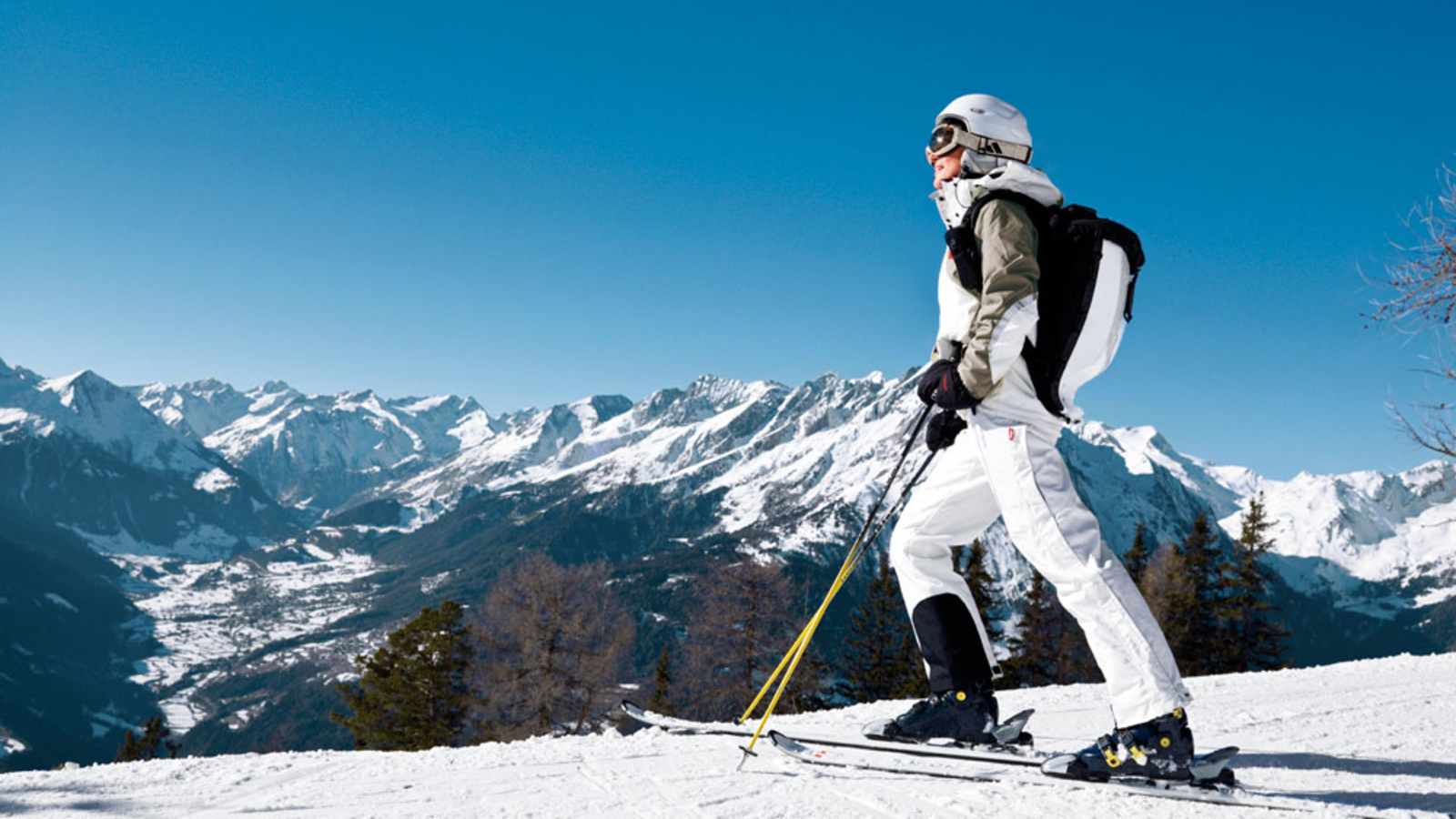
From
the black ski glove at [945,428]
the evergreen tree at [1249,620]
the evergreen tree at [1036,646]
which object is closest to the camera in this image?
the black ski glove at [945,428]

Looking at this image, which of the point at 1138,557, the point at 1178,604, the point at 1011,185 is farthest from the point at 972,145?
the point at 1138,557

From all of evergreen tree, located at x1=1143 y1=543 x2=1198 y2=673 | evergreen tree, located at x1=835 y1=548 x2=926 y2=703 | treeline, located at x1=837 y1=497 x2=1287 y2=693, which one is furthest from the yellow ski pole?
evergreen tree, located at x1=1143 y1=543 x2=1198 y2=673

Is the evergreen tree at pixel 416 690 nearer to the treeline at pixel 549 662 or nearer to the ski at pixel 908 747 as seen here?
the treeline at pixel 549 662

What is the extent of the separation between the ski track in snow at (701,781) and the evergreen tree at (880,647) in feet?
83.1

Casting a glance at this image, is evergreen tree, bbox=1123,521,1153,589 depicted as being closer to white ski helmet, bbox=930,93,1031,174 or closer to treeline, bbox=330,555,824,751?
treeline, bbox=330,555,824,751

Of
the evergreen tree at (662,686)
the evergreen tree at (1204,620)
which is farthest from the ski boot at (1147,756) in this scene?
the evergreen tree at (1204,620)

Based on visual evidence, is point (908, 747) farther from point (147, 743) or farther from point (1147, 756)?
point (147, 743)

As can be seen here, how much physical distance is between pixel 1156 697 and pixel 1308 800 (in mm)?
688

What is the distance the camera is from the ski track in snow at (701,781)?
339cm

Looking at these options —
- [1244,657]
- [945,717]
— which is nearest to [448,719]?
[945,717]

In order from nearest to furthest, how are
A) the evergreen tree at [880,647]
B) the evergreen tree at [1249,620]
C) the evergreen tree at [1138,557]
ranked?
the evergreen tree at [880,647] → the evergreen tree at [1249,620] → the evergreen tree at [1138,557]

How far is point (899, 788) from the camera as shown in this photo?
362cm

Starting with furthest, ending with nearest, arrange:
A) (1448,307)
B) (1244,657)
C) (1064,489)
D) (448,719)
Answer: (1244,657), (448,719), (1448,307), (1064,489)

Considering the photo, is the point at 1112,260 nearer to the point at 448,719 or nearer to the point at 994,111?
the point at 994,111
